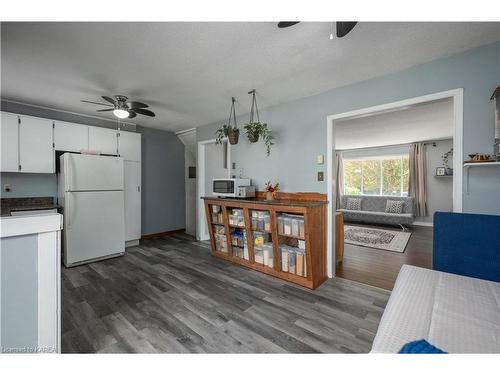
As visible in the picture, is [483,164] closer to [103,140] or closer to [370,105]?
[370,105]

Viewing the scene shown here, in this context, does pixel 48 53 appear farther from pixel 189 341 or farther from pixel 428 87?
pixel 428 87

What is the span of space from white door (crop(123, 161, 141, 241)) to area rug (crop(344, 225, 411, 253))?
4201 millimetres

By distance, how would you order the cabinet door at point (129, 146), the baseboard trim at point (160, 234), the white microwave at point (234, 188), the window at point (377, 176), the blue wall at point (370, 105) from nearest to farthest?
the blue wall at point (370, 105), the white microwave at point (234, 188), the cabinet door at point (129, 146), the baseboard trim at point (160, 234), the window at point (377, 176)

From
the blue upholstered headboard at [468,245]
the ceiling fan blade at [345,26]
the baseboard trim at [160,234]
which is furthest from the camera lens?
the baseboard trim at [160,234]

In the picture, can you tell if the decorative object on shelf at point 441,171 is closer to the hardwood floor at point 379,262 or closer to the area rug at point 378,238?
the area rug at point 378,238

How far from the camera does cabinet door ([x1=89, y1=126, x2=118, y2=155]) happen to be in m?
3.59

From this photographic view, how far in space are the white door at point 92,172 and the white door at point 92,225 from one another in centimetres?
11

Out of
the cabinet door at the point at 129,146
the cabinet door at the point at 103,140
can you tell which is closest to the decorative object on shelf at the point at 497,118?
the cabinet door at the point at 129,146

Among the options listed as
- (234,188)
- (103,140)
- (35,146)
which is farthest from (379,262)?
(35,146)

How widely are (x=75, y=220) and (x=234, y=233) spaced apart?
2.33 meters

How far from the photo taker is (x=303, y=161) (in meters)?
2.92

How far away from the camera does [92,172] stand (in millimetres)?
3240

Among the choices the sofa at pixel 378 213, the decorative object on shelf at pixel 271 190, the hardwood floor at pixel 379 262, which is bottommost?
the hardwood floor at pixel 379 262

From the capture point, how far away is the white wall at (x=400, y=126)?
12.2 feet
